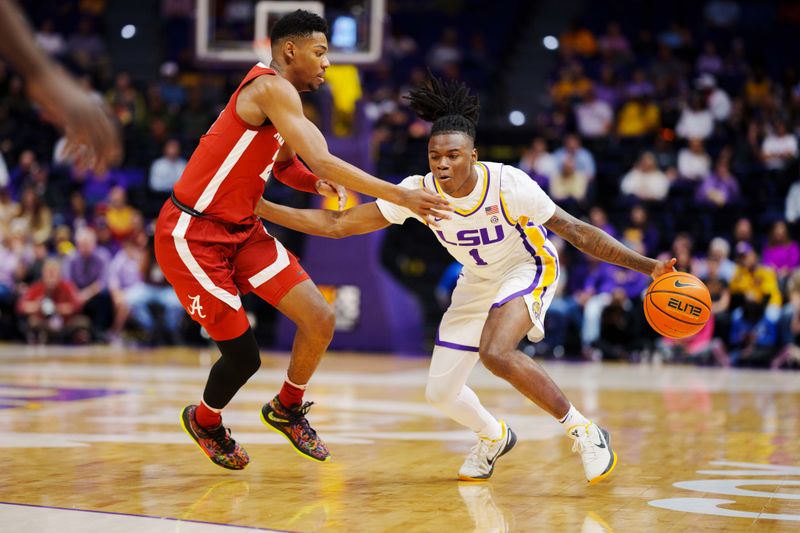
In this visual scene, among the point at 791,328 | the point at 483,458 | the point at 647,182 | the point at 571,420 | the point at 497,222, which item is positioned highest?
the point at 497,222

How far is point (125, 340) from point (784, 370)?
8080 millimetres

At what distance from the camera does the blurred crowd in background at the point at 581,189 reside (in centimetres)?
1315

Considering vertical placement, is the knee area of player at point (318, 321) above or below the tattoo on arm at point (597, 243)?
below

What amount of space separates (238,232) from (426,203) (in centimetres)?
107

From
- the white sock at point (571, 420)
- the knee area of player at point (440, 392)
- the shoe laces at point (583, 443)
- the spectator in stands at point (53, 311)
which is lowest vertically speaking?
the spectator in stands at point (53, 311)

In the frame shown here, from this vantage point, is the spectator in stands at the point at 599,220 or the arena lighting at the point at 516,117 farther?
the arena lighting at the point at 516,117

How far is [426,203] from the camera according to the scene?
4555mm

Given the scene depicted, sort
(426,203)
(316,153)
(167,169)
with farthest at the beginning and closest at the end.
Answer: (167,169) < (316,153) < (426,203)

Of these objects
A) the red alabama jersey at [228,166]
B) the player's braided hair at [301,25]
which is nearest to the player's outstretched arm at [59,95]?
the red alabama jersey at [228,166]

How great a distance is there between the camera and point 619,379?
428 inches

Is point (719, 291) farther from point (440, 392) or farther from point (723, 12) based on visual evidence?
point (440, 392)

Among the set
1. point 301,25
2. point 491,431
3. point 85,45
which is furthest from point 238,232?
point 85,45

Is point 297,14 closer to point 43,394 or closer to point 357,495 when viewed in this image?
point 357,495

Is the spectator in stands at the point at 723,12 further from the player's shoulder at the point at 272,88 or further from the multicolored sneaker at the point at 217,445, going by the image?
the multicolored sneaker at the point at 217,445
